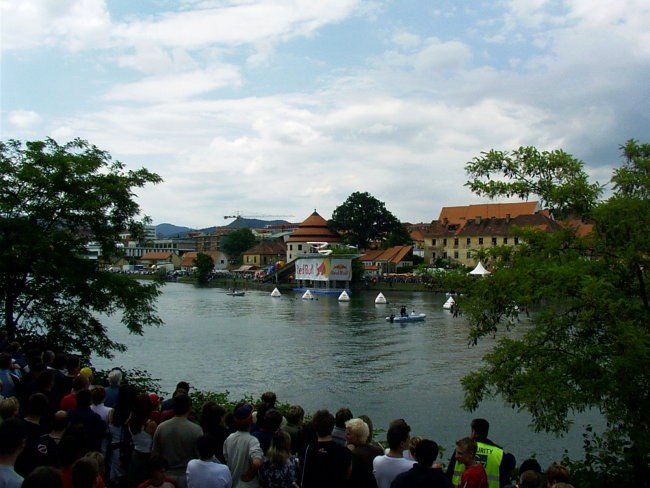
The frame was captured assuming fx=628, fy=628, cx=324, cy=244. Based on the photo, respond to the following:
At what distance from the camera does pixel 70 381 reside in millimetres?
8500

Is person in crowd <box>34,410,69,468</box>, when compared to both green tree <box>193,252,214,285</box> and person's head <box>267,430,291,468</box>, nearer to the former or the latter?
person's head <box>267,430,291,468</box>

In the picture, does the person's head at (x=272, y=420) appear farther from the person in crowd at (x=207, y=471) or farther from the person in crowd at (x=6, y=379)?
the person in crowd at (x=6, y=379)

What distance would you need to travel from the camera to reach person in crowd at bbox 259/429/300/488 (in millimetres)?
5734

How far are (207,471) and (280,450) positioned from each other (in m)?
0.68

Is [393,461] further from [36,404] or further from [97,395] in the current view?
[97,395]

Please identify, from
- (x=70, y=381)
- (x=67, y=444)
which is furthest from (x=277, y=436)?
(x=70, y=381)

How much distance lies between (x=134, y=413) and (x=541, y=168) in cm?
779

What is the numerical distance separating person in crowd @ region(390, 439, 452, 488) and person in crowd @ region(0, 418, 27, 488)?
296 centimetres

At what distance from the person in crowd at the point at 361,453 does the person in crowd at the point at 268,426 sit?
2.32ft

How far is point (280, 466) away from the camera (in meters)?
5.76

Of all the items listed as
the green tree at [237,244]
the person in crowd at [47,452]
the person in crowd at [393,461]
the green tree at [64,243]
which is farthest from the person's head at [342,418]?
the green tree at [237,244]

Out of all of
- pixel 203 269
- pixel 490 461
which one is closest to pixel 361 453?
pixel 490 461

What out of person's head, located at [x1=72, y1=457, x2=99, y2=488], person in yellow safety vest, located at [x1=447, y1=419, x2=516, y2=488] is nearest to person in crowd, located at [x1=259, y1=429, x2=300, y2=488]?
person's head, located at [x1=72, y1=457, x2=99, y2=488]

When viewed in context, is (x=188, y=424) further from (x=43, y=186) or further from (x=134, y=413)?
(x=43, y=186)
